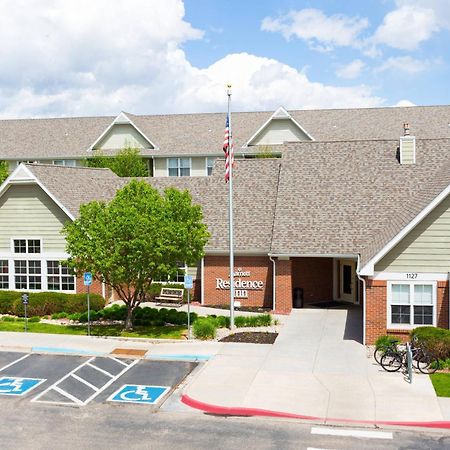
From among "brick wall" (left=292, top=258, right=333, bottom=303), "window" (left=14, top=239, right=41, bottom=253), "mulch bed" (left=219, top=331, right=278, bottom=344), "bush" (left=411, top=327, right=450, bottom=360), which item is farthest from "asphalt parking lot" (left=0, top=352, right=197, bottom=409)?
"brick wall" (left=292, top=258, right=333, bottom=303)

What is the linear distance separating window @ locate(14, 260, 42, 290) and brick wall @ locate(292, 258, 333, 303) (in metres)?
13.2

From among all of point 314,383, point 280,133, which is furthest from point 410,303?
point 280,133

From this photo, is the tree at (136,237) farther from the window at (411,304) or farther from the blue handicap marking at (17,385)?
the window at (411,304)

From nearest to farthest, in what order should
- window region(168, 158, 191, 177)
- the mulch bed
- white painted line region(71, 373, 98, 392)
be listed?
1. white painted line region(71, 373, 98, 392)
2. the mulch bed
3. window region(168, 158, 191, 177)

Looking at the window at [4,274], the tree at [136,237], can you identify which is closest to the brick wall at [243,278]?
the tree at [136,237]

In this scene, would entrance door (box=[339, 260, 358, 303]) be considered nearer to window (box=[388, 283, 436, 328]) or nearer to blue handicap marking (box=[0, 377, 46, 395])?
window (box=[388, 283, 436, 328])

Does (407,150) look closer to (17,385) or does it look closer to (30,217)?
(30,217)

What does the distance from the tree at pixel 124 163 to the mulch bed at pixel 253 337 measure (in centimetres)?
3196

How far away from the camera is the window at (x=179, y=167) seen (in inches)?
2399

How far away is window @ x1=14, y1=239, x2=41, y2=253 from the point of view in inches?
1293

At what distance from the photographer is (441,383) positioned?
1923cm

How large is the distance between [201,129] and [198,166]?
4.99 m

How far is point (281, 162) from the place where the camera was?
35.5m

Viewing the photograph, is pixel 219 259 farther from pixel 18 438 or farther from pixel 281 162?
pixel 18 438
